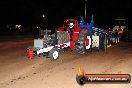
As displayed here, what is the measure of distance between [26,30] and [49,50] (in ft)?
92.2

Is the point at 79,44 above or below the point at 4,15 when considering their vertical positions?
below

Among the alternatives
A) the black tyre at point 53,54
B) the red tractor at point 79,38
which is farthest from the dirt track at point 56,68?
the red tractor at point 79,38

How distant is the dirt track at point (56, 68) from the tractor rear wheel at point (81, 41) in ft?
1.14

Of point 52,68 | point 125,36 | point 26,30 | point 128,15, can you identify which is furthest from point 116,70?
point 128,15

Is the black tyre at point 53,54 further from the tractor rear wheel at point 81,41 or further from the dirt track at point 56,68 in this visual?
the tractor rear wheel at point 81,41

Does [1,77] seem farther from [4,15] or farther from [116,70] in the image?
[4,15]

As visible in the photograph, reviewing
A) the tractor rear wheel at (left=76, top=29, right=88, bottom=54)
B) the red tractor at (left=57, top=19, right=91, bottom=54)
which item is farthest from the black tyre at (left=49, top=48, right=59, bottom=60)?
the tractor rear wheel at (left=76, top=29, right=88, bottom=54)

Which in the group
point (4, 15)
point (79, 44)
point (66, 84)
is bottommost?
point (66, 84)

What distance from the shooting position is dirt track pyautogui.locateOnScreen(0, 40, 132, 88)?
9289 millimetres

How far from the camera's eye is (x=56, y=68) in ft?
38.4

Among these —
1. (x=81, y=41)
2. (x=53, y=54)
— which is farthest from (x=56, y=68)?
(x=81, y=41)

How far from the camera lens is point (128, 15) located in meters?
57.1

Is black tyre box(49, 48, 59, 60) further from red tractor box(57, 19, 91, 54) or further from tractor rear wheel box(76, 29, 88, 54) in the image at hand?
tractor rear wheel box(76, 29, 88, 54)

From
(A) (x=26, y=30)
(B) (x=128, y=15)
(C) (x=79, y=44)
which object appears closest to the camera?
(C) (x=79, y=44)
